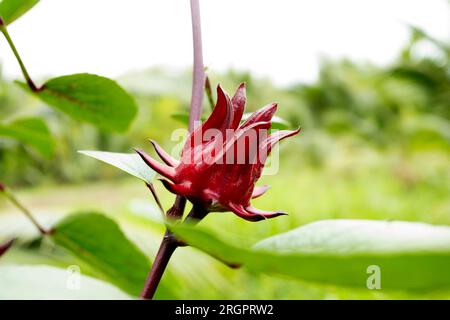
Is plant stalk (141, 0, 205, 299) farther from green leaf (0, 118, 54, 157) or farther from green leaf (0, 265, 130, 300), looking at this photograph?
green leaf (0, 118, 54, 157)

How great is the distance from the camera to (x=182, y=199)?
0.18 m

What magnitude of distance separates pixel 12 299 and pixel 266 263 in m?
0.08

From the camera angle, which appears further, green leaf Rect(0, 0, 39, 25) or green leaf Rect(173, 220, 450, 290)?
green leaf Rect(0, 0, 39, 25)

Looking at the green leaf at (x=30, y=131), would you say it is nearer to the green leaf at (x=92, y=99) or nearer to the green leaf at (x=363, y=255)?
the green leaf at (x=92, y=99)

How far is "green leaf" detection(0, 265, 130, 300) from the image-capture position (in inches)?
5.8

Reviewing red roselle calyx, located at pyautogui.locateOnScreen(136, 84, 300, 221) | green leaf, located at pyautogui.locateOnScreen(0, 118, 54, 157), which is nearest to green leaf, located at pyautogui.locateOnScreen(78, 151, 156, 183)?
red roselle calyx, located at pyautogui.locateOnScreen(136, 84, 300, 221)

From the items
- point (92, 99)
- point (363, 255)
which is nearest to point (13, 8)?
point (92, 99)

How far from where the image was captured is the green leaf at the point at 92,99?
27cm

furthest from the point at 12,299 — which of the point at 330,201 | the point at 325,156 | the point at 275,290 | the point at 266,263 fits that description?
the point at 325,156

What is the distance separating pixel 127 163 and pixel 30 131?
190 mm

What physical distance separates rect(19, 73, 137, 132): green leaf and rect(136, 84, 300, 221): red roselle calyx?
11cm

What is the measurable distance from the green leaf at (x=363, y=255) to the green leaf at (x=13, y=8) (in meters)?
0.17

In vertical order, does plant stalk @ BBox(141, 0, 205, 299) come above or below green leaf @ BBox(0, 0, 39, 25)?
below

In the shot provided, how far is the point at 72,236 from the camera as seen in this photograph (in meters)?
0.29
